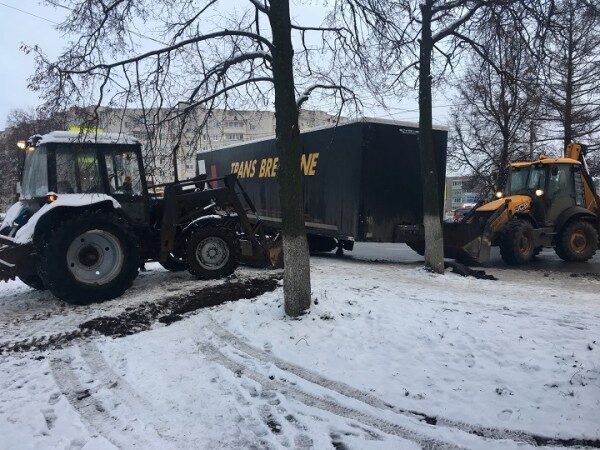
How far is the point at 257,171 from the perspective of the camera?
47.3 ft

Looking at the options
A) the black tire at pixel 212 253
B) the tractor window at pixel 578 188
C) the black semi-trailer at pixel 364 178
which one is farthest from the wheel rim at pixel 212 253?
the tractor window at pixel 578 188

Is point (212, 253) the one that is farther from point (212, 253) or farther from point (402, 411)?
point (402, 411)

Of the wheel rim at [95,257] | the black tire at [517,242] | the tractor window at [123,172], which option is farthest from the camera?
the black tire at [517,242]

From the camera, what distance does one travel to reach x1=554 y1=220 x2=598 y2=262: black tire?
1277cm

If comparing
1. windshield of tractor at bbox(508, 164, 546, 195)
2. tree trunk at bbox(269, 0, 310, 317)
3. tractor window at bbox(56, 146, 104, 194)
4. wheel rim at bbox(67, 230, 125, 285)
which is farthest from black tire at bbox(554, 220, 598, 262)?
tractor window at bbox(56, 146, 104, 194)

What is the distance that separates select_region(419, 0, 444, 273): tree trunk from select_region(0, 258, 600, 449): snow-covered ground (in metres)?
3.21

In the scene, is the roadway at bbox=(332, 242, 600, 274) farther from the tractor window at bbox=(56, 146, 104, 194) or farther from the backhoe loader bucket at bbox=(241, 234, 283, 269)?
the tractor window at bbox=(56, 146, 104, 194)

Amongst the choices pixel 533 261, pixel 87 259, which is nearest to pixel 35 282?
pixel 87 259

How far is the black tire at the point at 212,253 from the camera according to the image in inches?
331

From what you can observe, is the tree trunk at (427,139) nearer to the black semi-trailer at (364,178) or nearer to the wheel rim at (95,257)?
the black semi-trailer at (364,178)

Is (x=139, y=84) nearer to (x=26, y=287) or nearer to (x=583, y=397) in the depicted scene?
(x=26, y=287)

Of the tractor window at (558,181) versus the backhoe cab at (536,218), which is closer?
the backhoe cab at (536,218)

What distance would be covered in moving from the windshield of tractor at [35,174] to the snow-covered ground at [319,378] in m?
1.90

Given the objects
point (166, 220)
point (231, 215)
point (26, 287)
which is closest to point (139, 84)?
point (166, 220)
